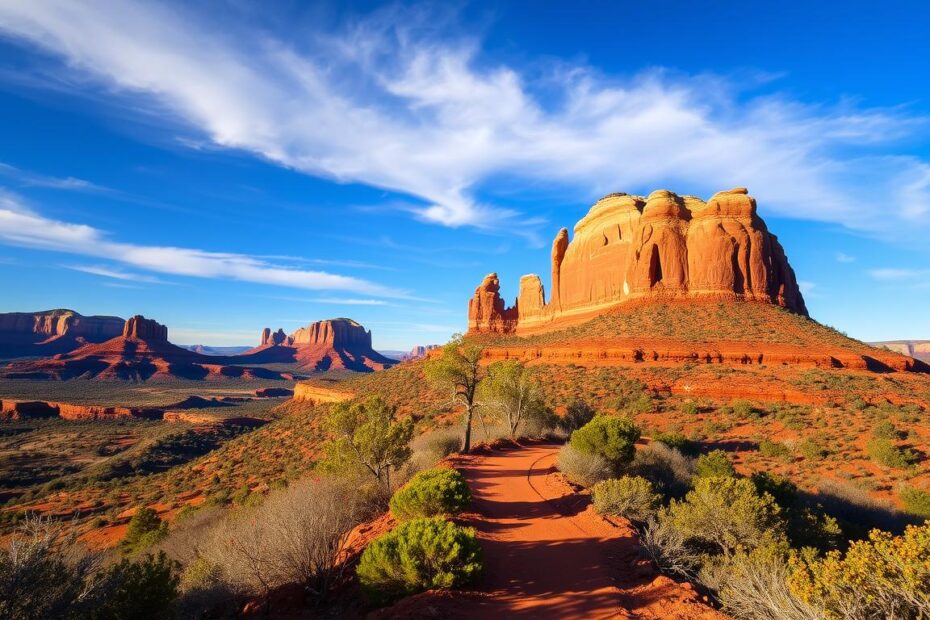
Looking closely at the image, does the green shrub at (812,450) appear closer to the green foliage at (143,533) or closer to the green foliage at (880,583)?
the green foliage at (880,583)

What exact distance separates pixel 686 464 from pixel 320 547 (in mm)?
16173

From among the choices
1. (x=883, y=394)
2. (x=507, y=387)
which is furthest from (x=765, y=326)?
(x=507, y=387)

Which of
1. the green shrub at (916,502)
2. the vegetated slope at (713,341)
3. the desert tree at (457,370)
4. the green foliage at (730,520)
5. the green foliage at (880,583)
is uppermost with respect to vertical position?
the vegetated slope at (713,341)

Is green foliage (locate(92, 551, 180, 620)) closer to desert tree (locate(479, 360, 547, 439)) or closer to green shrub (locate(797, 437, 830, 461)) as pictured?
desert tree (locate(479, 360, 547, 439))

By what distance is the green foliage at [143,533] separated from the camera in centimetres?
1697

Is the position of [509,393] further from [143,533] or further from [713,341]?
[713,341]

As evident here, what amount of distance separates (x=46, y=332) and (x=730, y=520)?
260 meters

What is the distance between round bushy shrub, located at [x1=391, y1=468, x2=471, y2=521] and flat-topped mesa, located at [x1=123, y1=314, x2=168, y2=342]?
183 meters

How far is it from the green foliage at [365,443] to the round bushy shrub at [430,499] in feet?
10.8

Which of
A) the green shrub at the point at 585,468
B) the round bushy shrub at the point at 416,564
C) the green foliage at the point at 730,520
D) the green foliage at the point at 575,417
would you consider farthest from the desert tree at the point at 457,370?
the round bushy shrub at the point at 416,564

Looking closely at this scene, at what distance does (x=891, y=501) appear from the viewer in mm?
16359

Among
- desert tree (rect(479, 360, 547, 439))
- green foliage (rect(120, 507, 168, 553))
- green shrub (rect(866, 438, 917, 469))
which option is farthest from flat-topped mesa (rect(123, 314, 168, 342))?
green shrub (rect(866, 438, 917, 469))

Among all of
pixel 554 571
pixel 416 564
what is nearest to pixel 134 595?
pixel 416 564

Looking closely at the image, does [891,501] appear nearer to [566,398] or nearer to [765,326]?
[566,398]
